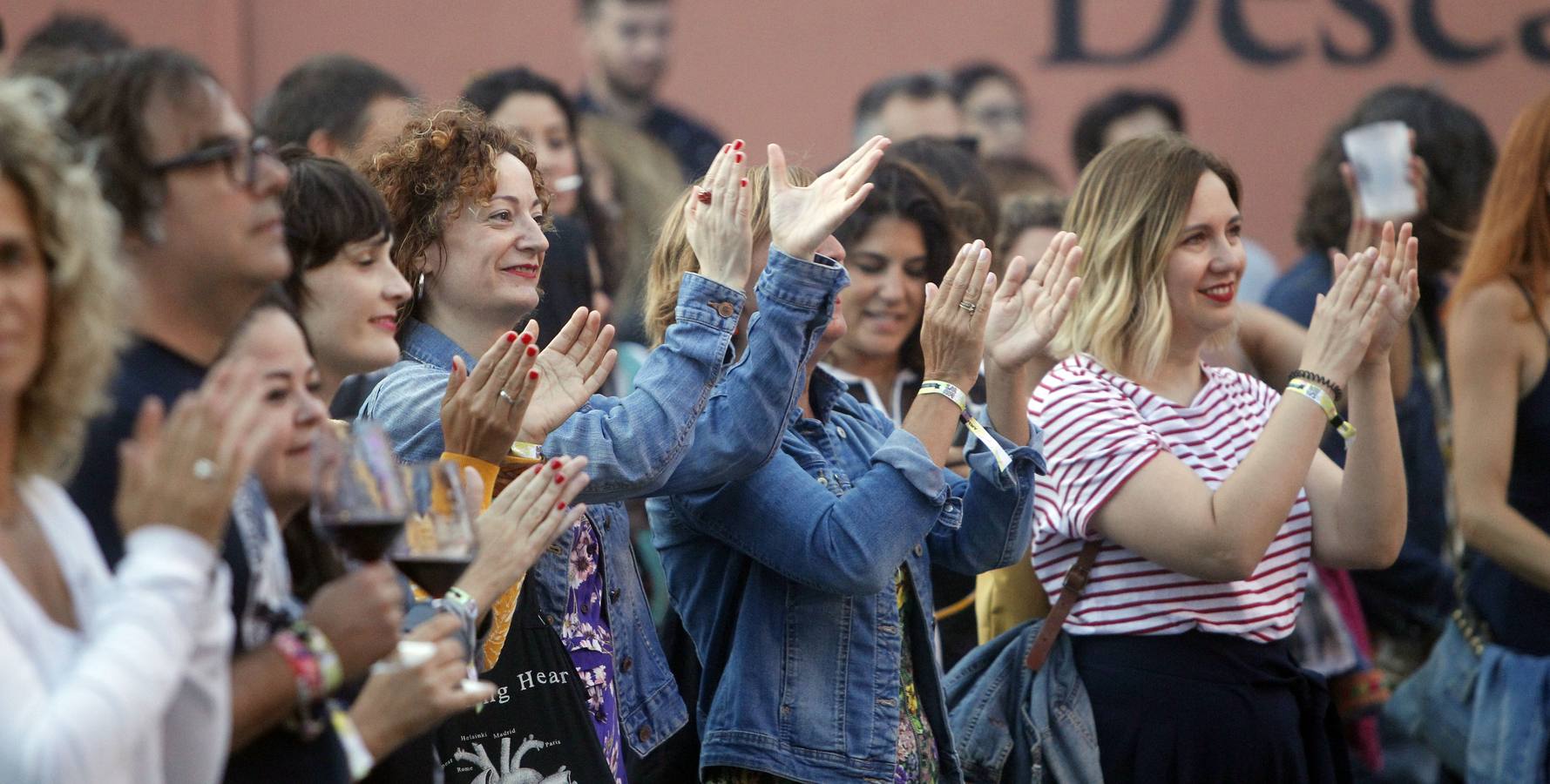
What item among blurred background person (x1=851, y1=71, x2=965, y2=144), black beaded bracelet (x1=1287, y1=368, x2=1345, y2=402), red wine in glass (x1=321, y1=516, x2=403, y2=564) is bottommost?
blurred background person (x1=851, y1=71, x2=965, y2=144)

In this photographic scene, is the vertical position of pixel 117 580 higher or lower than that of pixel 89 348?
lower

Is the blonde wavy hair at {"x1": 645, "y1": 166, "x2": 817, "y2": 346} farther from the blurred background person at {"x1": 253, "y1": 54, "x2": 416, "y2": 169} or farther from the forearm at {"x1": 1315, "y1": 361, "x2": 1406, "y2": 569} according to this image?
the blurred background person at {"x1": 253, "y1": 54, "x2": 416, "y2": 169}

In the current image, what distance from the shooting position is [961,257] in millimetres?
2963

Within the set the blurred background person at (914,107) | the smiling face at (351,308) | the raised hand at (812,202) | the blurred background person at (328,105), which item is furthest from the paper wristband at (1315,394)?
the blurred background person at (914,107)

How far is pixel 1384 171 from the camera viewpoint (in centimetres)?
442

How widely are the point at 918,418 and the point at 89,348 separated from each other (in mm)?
1538

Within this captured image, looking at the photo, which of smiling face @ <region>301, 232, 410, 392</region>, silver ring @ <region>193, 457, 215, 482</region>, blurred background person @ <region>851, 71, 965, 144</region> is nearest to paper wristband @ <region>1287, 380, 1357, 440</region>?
smiling face @ <region>301, 232, 410, 392</region>

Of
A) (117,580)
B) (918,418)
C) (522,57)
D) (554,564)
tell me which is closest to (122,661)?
(117,580)

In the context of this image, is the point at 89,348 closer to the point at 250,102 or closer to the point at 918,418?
the point at 918,418

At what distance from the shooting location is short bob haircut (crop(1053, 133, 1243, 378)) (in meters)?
3.29

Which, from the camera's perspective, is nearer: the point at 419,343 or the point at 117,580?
the point at 117,580

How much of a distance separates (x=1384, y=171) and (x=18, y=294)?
3603 millimetres

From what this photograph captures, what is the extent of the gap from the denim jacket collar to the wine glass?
2.73 ft

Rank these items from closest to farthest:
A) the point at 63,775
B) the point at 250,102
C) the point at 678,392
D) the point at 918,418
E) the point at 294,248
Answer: the point at 63,775, the point at 294,248, the point at 678,392, the point at 918,418, the point at 250,102
